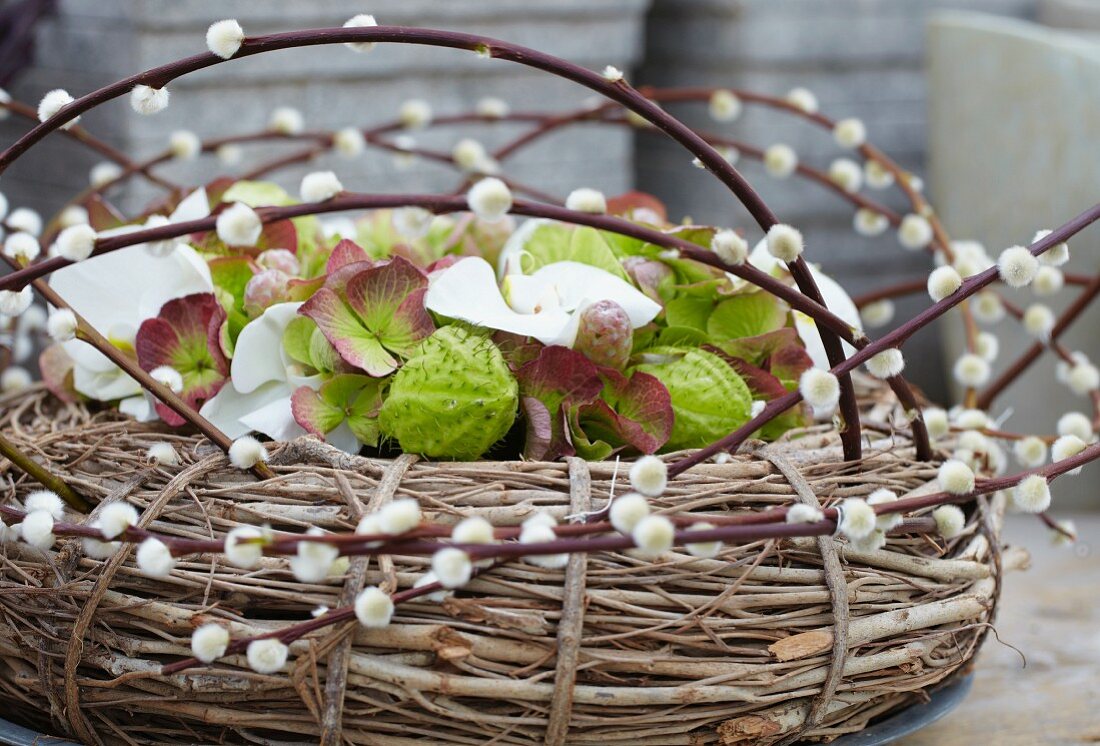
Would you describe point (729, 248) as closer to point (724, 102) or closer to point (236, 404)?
point (236, 404)

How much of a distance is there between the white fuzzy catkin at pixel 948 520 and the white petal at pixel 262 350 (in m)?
0.34

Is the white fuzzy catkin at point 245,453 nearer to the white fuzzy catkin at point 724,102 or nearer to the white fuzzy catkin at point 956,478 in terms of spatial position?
the white fuzzy catkin at point 956,478

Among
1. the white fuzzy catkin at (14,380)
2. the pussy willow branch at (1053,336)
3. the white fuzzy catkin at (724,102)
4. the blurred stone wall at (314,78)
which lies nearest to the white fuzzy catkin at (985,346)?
the pussy willow branch at (1053,336)

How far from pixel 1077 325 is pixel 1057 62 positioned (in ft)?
1.17

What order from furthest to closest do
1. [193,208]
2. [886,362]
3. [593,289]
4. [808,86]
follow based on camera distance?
[808,86] < [193,208] < [593,289] < [886,362]

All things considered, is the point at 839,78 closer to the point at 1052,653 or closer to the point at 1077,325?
the point at 1077,325

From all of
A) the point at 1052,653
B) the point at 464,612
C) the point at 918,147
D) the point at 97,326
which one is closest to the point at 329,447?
the point at 464,612

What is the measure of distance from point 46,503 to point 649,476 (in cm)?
28

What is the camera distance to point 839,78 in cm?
197

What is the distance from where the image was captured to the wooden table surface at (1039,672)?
28.3 inches

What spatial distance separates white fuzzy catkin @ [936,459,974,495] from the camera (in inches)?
20.6

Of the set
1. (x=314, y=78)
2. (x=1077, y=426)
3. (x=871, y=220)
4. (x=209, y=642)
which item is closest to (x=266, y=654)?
(x=209, y=642)

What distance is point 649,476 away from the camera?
0.48m

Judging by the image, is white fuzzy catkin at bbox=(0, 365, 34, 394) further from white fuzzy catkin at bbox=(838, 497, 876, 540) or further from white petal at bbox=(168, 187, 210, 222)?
white fuzzy catkin at bbox=(838, 497, 876, 540)
